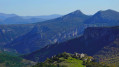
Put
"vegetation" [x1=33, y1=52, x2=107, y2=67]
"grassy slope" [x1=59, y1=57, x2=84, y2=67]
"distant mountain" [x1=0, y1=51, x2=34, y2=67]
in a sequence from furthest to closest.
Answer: "distant mountain" [x1=0, y1=51, x2=34, y2=67] → "grassy slope" [x1=59, y1=57, x2=84, y2=67] → "vegetation" [x1=33, y1=52, x2=107, y2=67]

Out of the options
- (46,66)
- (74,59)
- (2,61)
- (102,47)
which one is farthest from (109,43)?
(46,66)

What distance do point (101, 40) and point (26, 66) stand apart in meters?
58.3

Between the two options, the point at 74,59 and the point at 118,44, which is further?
the point at 118,44

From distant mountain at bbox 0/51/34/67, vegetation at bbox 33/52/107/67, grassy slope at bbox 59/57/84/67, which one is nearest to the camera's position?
vegetation at bbox 33/52/107/67

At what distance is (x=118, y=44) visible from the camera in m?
177

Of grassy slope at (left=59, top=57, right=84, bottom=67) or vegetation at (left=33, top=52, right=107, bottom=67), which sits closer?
vegetation at (left=33, top=52, right=107, bottom=67)

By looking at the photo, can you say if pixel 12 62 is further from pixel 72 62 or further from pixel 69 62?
pixel 72 62

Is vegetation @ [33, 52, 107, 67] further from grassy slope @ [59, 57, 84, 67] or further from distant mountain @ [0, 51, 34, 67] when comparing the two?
distant mountain @ [0, 51, 34, 67]

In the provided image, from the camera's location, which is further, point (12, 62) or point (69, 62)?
point (12, 62)

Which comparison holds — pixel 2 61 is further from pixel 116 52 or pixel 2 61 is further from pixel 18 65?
pixel 116 52

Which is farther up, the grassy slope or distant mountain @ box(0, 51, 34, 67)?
the grassy slope

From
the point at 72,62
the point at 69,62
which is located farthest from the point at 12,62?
the point at 72,62

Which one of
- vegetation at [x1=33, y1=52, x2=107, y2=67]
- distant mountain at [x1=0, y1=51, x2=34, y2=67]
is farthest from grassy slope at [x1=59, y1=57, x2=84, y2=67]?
distant mountain at [x1=0, y1=51, x2=34, y2=67]

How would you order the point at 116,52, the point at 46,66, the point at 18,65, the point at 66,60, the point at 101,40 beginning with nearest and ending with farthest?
the point at 46,66, the point at 66,60, the point at 116,52, the point at 18,65, the point at 101,40
